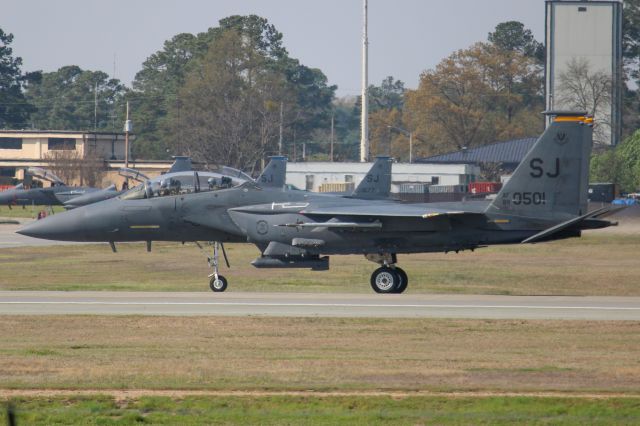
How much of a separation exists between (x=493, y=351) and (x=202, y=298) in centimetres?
852

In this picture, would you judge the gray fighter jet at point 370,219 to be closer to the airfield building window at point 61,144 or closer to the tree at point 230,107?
the tree at point 230,107

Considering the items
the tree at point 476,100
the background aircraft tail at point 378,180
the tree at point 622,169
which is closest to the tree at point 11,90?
the tree at point 476,100

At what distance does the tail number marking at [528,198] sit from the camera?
2527cm

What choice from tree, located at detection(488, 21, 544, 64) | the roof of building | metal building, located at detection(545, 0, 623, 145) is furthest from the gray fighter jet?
tree, located at detection(488, 21, 544, 64)

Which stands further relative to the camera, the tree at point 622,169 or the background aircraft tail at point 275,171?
the tree at point 622,169

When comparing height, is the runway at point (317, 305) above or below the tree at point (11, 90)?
below

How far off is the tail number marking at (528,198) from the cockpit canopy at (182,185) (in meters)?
6.32

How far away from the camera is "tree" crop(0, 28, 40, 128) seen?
511ft

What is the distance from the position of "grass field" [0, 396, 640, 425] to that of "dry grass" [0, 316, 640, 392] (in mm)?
681

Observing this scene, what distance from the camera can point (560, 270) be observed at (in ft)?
125

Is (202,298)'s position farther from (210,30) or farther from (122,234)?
(210,30)

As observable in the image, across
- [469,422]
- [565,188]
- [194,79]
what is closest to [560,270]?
[565,188]

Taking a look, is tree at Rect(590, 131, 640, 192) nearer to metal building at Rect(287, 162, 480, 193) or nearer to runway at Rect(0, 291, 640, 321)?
metal building at Rect(287, 162, 480, 193)

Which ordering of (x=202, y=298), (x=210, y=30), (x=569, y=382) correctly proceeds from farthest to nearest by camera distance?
1. (x=210, y=30)
2. (x=202, y=298)
3. (x=569, y=382)
